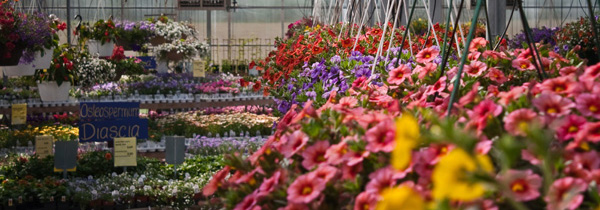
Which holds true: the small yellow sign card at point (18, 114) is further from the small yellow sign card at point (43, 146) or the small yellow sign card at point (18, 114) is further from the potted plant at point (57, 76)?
the small yellow sign card at point (43, 146)

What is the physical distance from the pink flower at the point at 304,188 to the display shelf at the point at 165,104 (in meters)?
6.79

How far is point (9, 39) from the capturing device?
12.0ft

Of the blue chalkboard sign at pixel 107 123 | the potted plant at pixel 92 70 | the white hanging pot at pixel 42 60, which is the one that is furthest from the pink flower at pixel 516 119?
the potted plant at pixel 92 70

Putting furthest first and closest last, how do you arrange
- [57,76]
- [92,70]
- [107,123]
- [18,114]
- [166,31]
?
[166,31], [92,70], [57,76], [18,114], [107,123]

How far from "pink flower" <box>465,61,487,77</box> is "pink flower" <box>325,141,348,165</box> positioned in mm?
588

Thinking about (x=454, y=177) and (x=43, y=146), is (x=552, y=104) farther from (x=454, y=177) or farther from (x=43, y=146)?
(x=43, y=146)

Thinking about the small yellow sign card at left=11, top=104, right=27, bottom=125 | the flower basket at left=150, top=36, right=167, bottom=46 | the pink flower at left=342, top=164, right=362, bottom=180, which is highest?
the flower basket at left=150, top=36, right=167, bottom=46

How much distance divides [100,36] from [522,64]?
23.0 feet

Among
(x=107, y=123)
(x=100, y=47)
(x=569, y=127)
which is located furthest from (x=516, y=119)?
(x=100, y=47)

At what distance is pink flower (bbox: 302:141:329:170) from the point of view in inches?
39.8

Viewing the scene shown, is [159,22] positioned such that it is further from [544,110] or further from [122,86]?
[544,110]

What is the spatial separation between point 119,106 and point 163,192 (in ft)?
2.31

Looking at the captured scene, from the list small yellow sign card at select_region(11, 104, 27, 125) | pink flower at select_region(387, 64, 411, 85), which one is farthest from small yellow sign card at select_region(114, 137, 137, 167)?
pink flower at select_region(387, 64, 411, 85)

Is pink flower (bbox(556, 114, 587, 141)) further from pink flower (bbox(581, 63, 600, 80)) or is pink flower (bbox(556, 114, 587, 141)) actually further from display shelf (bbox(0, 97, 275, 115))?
display shelf (bbox(0, 97, 275, 115))
